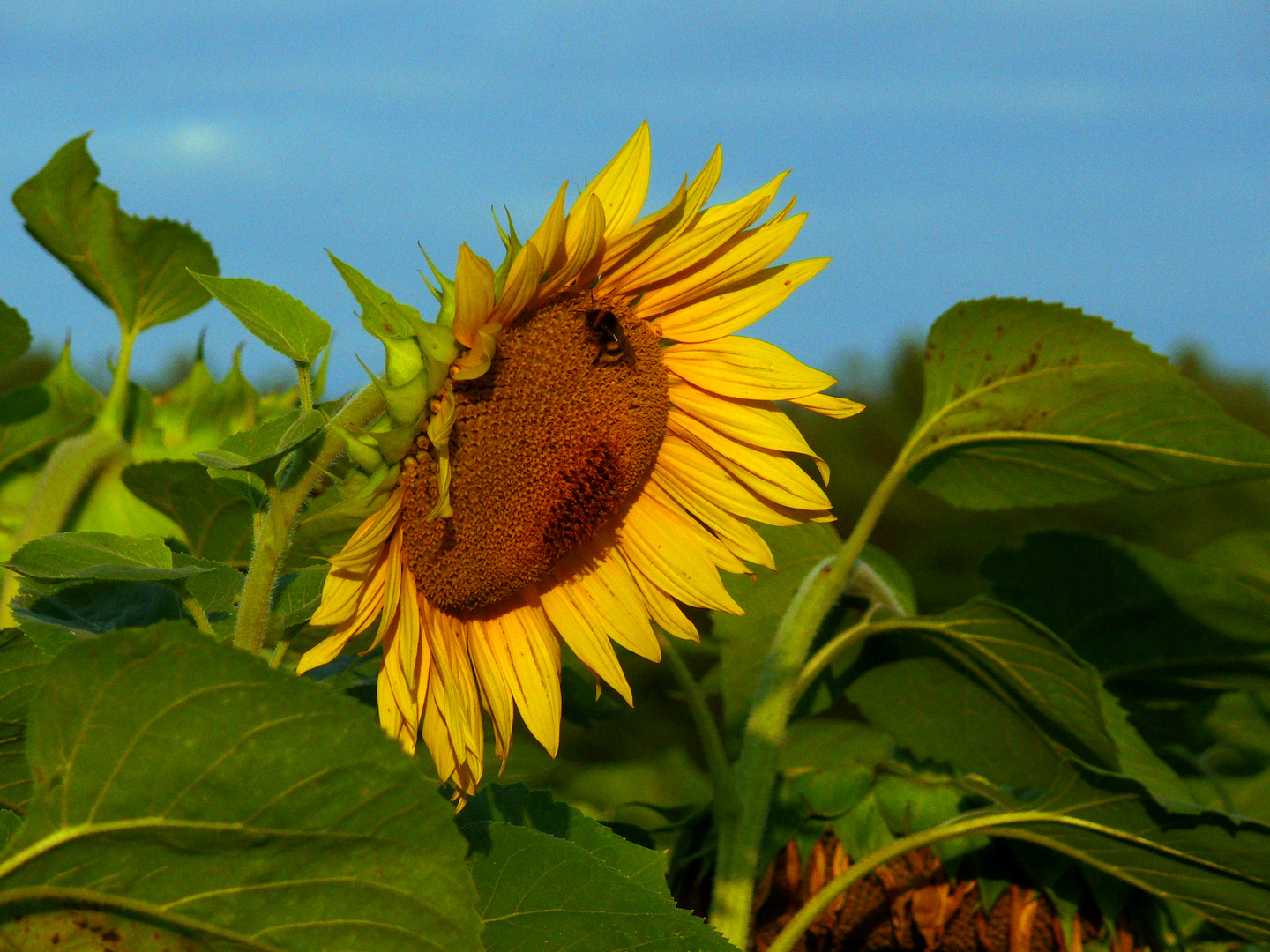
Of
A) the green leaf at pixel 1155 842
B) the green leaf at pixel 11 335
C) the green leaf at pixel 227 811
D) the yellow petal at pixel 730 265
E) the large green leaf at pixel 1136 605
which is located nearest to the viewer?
the green leaf at pixel 227 811

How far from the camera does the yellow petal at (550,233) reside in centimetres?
60

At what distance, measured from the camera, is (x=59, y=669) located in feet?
1.47

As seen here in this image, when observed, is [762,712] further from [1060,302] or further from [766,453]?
[1060,302]

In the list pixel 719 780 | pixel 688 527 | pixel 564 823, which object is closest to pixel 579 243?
pixel 688 527

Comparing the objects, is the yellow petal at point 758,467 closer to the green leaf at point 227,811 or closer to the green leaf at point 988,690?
the green leaf at point 988,690

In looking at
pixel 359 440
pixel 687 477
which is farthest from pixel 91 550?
pixel 687 477

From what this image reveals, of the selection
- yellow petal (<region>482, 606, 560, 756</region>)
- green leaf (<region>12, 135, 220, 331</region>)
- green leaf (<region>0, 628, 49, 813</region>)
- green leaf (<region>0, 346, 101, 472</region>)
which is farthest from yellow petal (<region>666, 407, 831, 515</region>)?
green leaf (<region>0, 346, 101, 472</region>)

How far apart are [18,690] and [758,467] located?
49cm

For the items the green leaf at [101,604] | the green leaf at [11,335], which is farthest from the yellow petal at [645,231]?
the green leaf at [11,335]

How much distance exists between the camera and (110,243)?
44.8 inches

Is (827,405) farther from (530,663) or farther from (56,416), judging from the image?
(56,416)

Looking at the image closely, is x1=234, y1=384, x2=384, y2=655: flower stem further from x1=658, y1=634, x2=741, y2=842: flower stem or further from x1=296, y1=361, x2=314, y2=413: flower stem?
x1=658, y1=634, x2=741, y2=842: flower stem

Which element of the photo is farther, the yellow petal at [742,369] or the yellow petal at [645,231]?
the yellow petal at [742,369]

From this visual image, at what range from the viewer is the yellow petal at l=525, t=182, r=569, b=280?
60 cm
